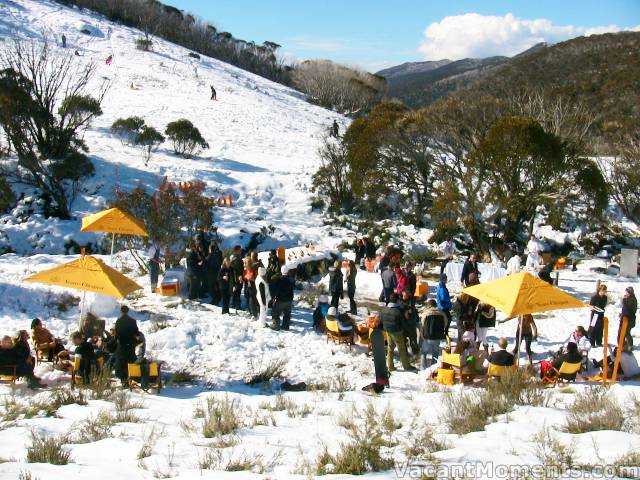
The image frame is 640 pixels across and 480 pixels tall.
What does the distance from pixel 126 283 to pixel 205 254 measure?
3472mm

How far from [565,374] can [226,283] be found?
23.0 ft

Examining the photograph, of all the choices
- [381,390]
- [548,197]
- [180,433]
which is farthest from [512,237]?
[180,433]

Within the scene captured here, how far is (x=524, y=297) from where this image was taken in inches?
355

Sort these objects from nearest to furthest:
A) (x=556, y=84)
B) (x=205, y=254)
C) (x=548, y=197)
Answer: (x=205, y=254)
(x=548, y=197)
(x=556, y=84)

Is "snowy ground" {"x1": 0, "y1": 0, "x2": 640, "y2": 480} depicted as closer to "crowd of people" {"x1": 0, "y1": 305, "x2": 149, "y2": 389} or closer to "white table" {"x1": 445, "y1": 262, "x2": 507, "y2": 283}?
"crowd of people" {"x1": 0, "y1": 305, "x2": 149, "y2": 389}

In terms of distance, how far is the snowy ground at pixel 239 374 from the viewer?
18.2ft

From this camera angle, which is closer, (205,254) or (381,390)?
(381,390)

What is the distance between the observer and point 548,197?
20.5 meters

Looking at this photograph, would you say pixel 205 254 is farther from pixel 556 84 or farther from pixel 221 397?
pixel 556 84

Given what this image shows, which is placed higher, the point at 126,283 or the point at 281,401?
the point at 126,283

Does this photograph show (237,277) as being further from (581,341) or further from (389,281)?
(581,341)

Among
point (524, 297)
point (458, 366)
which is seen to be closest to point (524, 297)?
point (524, 297)

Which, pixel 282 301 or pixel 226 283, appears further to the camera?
pixel 226 283

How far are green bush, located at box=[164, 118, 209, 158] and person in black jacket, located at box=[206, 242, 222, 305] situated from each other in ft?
54.1
